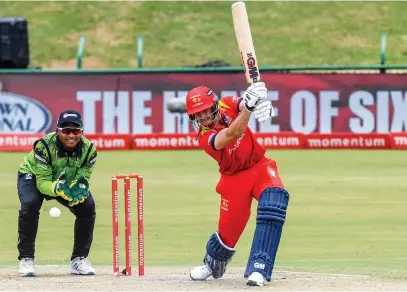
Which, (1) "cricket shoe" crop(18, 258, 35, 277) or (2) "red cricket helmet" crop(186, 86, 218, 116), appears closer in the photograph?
(2) "red cricket helmet" crop(186, 86, 218, 116)

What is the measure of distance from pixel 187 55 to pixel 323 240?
1946 cm

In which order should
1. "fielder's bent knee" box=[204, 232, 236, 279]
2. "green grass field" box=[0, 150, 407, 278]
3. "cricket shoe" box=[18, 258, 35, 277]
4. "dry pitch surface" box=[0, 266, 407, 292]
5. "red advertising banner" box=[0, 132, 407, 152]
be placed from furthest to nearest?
"red advertising banner" box=[0, 132, 407, 152] → "green grass field" box=[0, 150, 407, 278] → "cricket shoe" box=[18, 258, 35, 277] → "fielder's bent knee" box=[204, 232, 236, 279] → "dry pitch surface" box=[0, 266, 407, 292]

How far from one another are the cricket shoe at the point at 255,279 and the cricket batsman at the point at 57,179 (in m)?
1.58

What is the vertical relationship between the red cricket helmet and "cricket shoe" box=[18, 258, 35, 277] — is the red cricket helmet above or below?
above

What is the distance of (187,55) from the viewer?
3102 centimetres

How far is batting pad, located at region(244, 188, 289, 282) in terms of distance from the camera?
332 inches

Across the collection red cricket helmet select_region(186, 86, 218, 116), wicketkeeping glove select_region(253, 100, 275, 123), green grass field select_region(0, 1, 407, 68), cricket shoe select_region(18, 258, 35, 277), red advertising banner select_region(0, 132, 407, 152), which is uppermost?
green grass field select_region(0, 1, 407, 68)

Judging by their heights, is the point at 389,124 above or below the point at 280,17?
below

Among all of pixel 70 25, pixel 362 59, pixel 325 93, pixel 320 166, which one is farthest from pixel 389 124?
pixel 70 25

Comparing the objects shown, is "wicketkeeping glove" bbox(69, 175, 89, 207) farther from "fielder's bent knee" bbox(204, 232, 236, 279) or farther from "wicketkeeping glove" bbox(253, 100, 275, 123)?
"wicketkeeping glove" bbox(253, 100, 275, 123)

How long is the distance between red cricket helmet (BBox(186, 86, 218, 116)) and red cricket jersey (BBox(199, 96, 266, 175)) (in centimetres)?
18

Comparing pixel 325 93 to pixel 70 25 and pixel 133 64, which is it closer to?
pixel 133 64

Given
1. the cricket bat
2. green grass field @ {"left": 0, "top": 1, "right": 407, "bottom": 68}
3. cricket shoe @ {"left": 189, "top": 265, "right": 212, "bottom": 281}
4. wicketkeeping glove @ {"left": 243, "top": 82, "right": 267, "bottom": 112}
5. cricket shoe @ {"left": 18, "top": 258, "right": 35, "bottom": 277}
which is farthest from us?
green grass field @ {"left": 0, "top": 1, "right": 407, "bottom": 68}

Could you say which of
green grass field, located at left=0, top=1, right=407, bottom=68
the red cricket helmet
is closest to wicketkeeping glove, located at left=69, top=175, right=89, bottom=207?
the red cricket helmet
